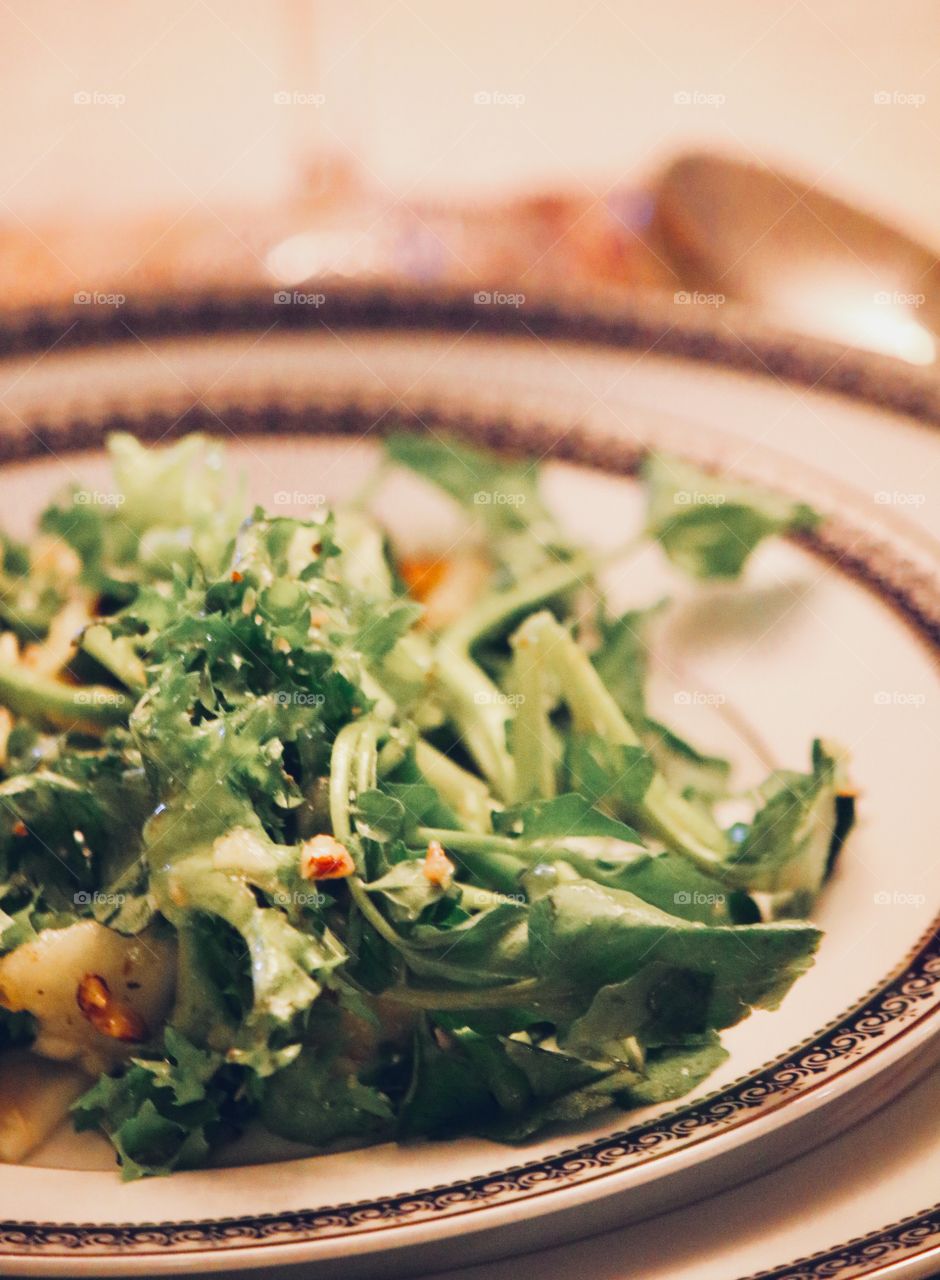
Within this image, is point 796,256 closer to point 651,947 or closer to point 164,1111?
point 651,947

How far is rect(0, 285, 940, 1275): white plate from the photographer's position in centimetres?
85

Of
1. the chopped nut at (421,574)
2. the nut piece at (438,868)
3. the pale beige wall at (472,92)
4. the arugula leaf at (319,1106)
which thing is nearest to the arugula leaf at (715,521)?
the chopped nut at (421,574)

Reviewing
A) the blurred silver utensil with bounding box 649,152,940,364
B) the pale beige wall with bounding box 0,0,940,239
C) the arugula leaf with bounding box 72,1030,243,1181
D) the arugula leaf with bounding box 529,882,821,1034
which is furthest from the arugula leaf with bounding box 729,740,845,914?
the pale beige wall with bounding box 0,0,940,239

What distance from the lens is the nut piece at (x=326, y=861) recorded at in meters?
0.96

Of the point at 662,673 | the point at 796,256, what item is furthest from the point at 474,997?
the point at 796,256

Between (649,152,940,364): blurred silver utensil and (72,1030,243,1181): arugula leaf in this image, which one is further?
(649,152,940,364): blurred silver utensil

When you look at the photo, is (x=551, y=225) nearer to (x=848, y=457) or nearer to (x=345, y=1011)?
(x=848, y=457)

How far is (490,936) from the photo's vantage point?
953mm

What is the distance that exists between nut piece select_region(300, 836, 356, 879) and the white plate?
7.7 inches

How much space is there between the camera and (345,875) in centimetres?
96

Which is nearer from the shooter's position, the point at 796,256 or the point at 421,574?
the point at 421,574

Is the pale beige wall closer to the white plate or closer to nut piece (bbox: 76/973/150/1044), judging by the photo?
the white plate

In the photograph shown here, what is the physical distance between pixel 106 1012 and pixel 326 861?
219mm

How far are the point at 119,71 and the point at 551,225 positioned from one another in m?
1.13
